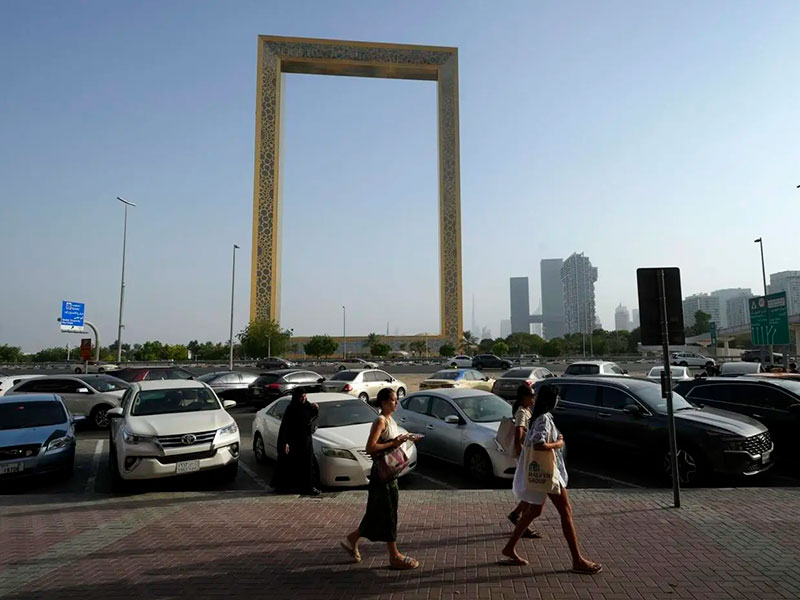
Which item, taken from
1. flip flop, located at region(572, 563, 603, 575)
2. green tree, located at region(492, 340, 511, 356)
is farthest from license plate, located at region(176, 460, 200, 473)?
green tree, located at region(492, 340, 511, 356)

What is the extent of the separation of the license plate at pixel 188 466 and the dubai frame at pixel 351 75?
64292mm

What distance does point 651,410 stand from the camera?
919 centimetres

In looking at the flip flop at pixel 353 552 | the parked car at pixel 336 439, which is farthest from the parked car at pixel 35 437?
the flip flop at pixel 353 552

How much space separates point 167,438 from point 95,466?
11.4ft

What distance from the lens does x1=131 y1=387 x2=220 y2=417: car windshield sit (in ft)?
30.3

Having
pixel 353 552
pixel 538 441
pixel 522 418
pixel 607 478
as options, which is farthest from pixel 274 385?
pixel 538 441

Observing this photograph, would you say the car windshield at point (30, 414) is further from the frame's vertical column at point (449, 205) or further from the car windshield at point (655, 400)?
the frame's vertical column at point (449, 205)

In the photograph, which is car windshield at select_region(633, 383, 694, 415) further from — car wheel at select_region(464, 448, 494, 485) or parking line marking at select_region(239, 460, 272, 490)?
parking line marking at select_region(239, 460, 272, 490)

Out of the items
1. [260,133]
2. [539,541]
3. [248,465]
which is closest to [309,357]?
[260,133]

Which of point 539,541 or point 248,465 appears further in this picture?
point 248,465

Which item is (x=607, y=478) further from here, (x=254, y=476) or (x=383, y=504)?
(x=254, y=476)

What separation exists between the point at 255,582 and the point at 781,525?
18.6 feet

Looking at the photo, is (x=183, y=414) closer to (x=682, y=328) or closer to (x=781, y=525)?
(x=682, y=328)

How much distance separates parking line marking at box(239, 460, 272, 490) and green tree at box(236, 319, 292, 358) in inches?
2320
